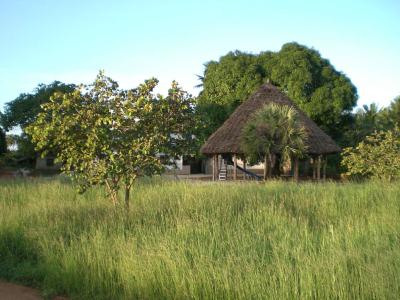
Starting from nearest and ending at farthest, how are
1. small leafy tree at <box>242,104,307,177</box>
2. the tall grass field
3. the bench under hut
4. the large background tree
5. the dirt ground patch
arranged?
the tall grass field, the dirt ground patch, small leafy tree at <box>242,104,307,177</box>, the bench under hut, the large background tree

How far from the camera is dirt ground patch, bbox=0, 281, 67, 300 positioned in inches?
212

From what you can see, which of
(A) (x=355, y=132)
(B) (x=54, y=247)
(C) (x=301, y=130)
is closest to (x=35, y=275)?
(B) (x=54, y=247)

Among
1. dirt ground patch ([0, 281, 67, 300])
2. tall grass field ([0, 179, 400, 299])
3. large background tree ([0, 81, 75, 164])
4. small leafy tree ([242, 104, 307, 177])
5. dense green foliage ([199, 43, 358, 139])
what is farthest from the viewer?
large background tree ([0, 81, 75, 164])

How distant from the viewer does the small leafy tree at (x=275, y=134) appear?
61.9 ft

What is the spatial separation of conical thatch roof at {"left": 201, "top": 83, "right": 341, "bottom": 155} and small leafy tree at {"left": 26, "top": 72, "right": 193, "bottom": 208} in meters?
13.6

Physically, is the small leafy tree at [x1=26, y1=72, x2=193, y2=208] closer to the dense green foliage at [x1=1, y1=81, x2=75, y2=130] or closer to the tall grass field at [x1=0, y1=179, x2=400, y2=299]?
the tall grass field at [x1=0, y1=179, x2=400, y2=299]

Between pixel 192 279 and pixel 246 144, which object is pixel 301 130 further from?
pixel 192 279

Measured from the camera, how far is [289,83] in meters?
28.8

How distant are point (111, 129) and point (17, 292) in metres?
3.33

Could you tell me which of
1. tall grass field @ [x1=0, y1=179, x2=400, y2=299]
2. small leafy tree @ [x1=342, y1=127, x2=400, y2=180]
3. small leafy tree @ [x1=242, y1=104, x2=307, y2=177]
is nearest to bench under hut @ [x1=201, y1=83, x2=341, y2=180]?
small leafy tree @ [x1=242, y1=104, x2=307, y2=177]

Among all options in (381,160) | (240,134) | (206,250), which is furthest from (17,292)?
(240,134)

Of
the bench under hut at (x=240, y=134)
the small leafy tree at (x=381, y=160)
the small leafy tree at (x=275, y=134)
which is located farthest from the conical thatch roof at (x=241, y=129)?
the small leafy tree at (x=381, y=160)

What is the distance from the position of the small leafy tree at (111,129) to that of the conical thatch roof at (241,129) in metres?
13.6

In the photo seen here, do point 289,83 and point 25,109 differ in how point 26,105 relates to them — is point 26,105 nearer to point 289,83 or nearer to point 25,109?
point 25,109
